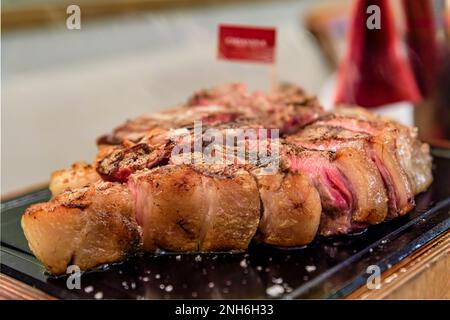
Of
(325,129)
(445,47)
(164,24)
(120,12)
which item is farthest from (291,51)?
(325,129)

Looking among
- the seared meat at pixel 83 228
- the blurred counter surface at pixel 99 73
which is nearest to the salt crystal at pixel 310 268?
the seared meat at pixel 83 228

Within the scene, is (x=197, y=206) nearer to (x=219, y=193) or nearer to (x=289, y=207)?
(x=219, y=193)

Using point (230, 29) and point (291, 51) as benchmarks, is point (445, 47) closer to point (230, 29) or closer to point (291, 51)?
point (230, 29)

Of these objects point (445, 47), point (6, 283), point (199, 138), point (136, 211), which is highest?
point (445, 47)

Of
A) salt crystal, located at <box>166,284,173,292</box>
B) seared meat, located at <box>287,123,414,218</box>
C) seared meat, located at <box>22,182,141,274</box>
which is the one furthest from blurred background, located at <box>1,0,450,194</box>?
salt crystal, located at <box>166,284,173,292</box>

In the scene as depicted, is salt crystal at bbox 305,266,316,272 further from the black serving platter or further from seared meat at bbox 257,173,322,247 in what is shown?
seared meat at bbox 257,173,322,247
